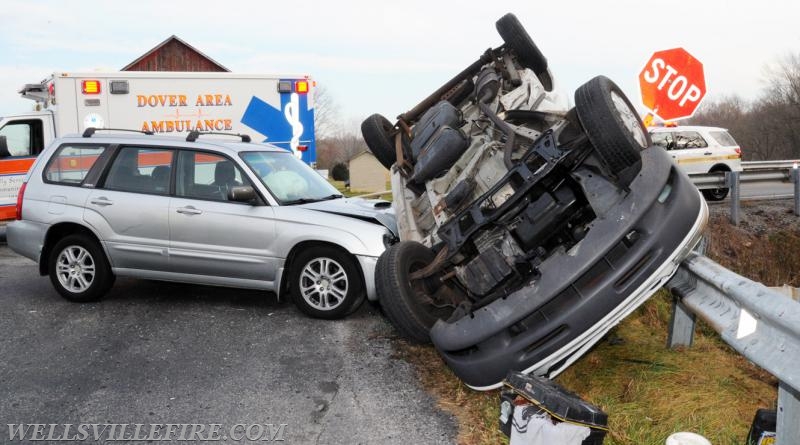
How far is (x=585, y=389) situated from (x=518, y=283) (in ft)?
2.63

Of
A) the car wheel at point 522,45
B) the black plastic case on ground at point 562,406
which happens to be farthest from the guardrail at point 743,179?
the black plastic case on ground at point 562,406

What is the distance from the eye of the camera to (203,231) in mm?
6266

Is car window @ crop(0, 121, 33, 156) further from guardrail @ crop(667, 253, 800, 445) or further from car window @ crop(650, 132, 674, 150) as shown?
car window @ crop(650, 132, 674, 150)

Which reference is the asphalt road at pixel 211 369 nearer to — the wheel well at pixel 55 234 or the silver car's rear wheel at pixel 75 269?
the silver car's rear wheel at pixel 75 269

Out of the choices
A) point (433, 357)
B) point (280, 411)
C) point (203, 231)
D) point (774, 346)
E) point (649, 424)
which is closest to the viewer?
point (774, 346)

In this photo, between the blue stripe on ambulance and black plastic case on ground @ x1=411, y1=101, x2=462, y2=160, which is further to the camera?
the blue stripe on ambulance

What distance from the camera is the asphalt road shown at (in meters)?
4.00

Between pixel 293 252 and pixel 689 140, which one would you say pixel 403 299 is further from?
pixel 689 140

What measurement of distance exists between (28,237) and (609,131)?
19.0 ft

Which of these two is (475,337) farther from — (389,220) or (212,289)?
(212,289)

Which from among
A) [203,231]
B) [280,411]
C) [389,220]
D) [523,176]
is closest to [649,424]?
[523,176]

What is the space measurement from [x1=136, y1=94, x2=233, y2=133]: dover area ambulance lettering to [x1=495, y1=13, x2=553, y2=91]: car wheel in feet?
19.9

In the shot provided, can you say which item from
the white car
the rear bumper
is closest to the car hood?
the rear bumper

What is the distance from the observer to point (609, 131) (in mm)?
3873
